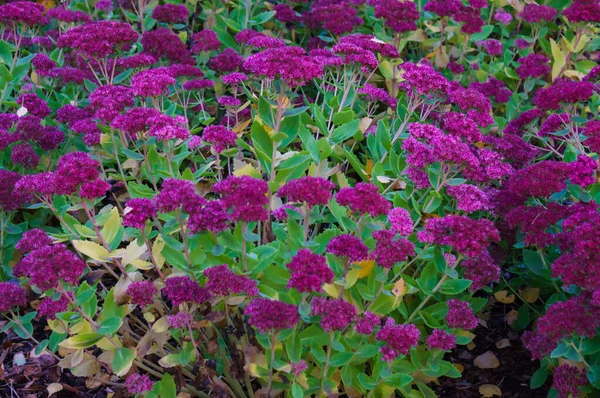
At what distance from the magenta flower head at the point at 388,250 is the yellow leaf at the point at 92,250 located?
1053 millimetres

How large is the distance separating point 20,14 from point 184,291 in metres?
2.46

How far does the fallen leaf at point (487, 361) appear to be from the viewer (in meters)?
3.51

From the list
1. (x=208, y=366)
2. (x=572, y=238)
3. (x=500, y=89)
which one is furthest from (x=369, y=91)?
(x=208, y=366)

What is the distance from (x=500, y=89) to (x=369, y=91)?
41.2 inches

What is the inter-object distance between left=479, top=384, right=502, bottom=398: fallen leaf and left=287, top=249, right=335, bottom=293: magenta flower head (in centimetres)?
136

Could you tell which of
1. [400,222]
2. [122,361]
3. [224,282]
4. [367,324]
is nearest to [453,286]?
[400,222]

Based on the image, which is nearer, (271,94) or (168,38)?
(271,94)

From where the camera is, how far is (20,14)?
4145mm

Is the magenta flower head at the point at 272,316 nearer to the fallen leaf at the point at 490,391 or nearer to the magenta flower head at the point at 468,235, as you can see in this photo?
the magenta flower head at the point at 468,235

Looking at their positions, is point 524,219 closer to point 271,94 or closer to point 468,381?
point 468,381

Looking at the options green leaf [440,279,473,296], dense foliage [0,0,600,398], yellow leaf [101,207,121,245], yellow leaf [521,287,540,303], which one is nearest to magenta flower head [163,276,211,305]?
dense foliage [0,0,600,398]

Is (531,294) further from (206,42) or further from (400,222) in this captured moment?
(206,42)

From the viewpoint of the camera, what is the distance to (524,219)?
298 cm

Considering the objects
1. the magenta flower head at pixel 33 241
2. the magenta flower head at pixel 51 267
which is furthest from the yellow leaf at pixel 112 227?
the magenta flower head at pixel 51 267
